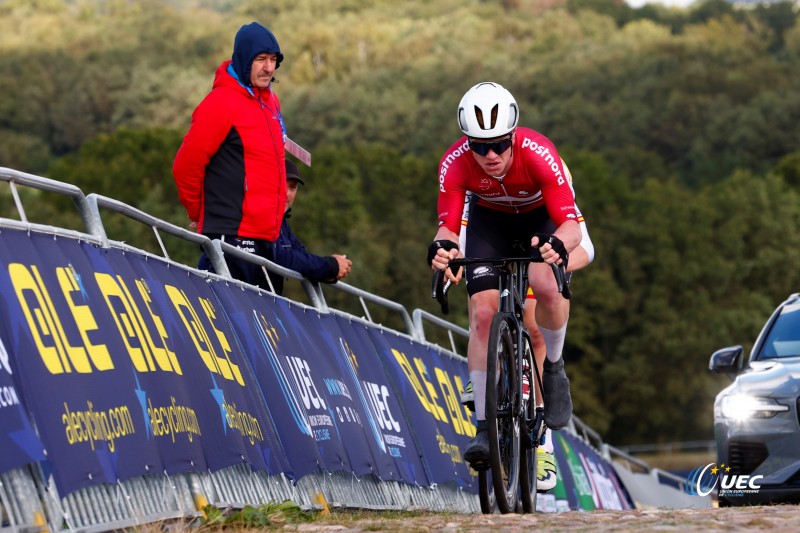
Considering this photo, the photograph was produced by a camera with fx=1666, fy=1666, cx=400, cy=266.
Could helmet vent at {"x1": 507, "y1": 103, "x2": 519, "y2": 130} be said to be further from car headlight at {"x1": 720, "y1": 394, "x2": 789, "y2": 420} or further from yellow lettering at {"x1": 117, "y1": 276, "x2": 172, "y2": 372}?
car headlight at {"x1": 720, "y1": 394, "x2": 789, "y2": 420}

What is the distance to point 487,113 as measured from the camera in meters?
9.27

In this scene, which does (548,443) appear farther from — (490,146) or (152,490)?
(152,490)

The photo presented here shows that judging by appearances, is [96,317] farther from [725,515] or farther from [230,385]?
[725,515]

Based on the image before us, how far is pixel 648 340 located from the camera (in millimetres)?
88875

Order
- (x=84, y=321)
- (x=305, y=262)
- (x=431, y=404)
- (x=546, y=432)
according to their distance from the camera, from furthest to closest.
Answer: (x=431, y=404), (x=305, y=262), (x=546, y=432), (x=84, y=321)

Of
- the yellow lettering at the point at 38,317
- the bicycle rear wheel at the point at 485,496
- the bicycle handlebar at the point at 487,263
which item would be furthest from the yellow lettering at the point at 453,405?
the yellow lettering at the point at 38,317

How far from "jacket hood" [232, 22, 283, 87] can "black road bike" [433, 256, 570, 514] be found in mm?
2274

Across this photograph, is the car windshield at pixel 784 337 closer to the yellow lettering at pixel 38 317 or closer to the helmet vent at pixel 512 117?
the helmet vent at pixel 512 117

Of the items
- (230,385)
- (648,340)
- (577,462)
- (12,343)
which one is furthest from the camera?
(648,340)

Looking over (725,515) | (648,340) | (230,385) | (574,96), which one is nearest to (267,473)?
(230,385)

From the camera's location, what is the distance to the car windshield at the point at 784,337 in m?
11.6

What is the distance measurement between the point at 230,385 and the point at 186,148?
2.49 m

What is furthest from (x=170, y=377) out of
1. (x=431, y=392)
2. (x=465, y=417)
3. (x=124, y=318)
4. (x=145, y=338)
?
(x=465, y=417)

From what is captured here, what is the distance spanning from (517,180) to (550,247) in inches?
27.0
